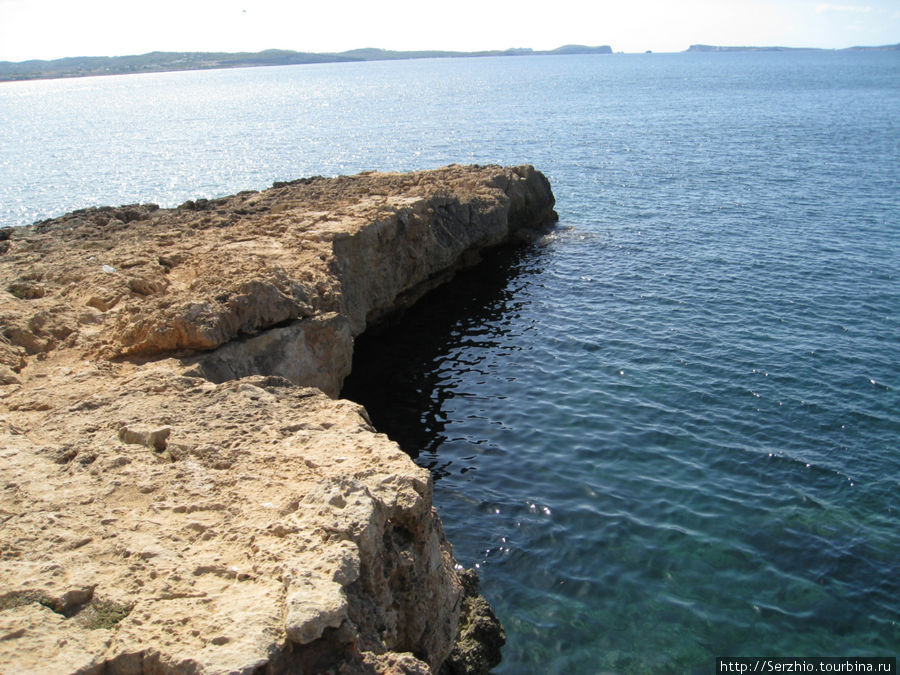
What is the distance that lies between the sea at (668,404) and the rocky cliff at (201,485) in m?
3.23

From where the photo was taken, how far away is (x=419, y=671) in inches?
287

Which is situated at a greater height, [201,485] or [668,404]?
[201,485]

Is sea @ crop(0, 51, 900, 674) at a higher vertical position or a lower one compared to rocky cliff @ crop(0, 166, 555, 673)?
lower

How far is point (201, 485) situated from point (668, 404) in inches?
535

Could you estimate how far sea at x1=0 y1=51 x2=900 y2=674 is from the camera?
41.0 ft

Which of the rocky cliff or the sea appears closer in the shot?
the rocky cliff

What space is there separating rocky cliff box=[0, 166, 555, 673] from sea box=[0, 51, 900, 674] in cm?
323

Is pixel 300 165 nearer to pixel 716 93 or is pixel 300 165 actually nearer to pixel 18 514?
pixel 18 514

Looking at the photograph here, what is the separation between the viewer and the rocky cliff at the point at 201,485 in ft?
21.9

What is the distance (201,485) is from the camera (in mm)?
9156

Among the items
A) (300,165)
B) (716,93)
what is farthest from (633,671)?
(716,93)

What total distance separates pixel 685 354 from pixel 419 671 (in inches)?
662

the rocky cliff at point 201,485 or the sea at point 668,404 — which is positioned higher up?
the rocky cliff at point 201,485

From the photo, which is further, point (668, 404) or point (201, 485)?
point (668, 404)
